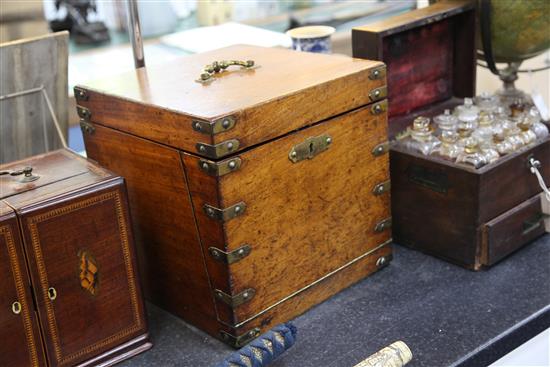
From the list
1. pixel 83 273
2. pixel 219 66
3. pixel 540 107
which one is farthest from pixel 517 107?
pixel 83 273

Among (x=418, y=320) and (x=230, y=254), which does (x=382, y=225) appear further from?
(x=230, y=254)

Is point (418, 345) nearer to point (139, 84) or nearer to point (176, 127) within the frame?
point (176, 127)

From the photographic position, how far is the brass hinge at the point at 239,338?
1.42 meters

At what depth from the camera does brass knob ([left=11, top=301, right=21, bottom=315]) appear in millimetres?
1257

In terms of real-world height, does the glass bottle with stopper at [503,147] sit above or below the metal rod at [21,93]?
below

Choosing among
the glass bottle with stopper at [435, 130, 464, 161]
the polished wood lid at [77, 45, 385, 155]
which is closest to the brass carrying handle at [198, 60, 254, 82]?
the polished wood lid at [77, 45, 385, 155]

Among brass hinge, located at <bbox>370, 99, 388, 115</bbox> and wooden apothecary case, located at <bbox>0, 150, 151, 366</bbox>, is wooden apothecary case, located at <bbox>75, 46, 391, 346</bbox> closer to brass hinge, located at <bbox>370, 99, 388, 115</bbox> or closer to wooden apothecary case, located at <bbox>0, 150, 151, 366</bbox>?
brass hinge, located at <bbox>370, 99, 388, 115</bbox>

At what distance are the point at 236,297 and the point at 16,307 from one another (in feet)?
1.16

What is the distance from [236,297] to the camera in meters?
1.38

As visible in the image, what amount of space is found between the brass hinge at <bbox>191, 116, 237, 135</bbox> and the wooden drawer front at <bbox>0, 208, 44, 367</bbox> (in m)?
0.31

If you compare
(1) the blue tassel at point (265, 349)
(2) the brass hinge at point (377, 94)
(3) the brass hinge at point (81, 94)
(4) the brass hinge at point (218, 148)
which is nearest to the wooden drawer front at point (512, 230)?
(2) the brass hinge at point (377, 94)

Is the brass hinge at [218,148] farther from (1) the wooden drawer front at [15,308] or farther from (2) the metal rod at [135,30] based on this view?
(2) the metal rod at [135,30]

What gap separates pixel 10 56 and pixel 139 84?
32cm

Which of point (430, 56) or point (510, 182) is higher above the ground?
point (430, 56)
